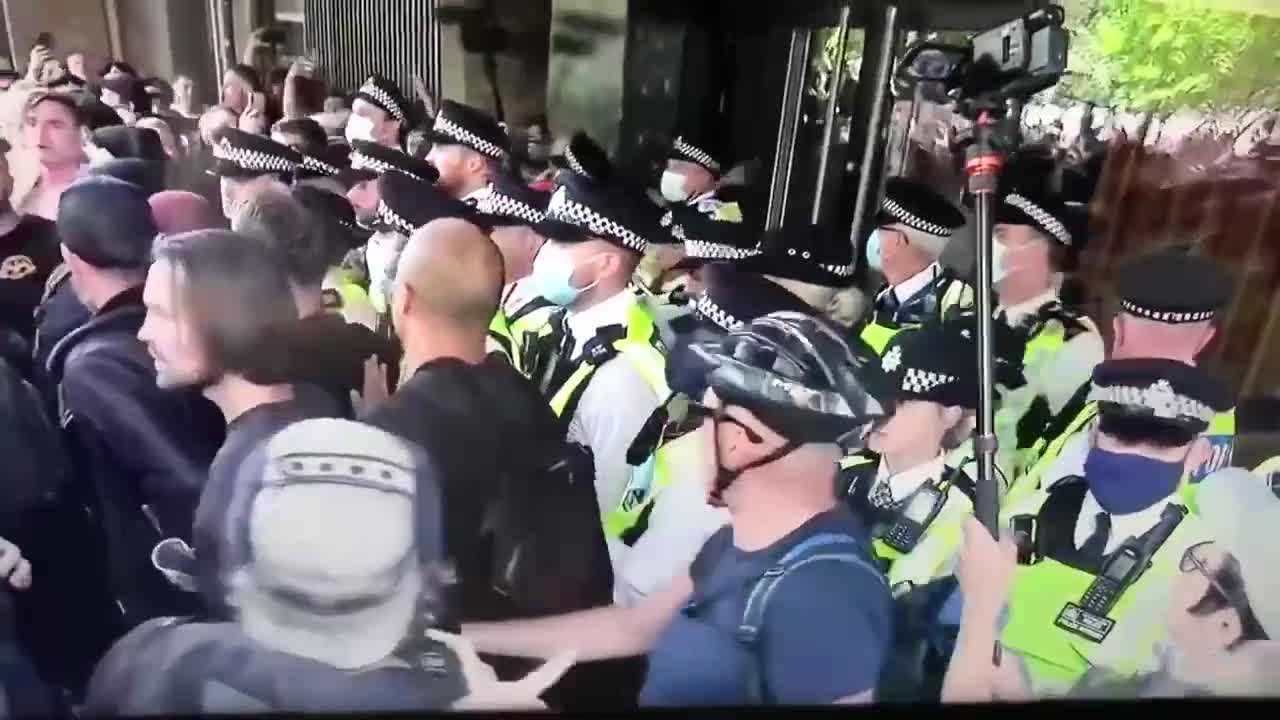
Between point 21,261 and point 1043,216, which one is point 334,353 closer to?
point 21,261

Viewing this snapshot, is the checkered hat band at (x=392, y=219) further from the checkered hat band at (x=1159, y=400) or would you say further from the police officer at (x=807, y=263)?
the checkered hat band at (x=1159, y=400)

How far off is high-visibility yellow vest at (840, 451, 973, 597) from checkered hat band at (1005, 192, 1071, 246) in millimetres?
264

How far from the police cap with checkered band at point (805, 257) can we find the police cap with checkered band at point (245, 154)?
463 millimetres

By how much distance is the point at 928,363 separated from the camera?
3.47ft

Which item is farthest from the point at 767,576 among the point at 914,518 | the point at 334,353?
the point at 334,353

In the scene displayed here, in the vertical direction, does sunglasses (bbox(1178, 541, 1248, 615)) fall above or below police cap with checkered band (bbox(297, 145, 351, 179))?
below

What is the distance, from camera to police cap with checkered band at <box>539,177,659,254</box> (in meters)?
1.03

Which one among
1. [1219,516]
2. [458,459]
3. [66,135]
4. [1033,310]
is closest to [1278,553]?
[1219,516]

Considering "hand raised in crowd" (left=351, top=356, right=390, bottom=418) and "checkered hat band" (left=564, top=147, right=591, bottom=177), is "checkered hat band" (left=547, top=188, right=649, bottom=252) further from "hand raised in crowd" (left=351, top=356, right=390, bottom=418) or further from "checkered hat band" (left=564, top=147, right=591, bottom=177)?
"hand raised in crowd" (left=351, top=356, right=390, bottom=418)

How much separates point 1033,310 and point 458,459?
60 centimetres

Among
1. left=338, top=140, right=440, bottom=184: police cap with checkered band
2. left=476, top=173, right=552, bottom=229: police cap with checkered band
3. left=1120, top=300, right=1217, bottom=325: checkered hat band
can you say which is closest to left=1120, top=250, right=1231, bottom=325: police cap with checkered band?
left=1120, top=300, right=1217, bottom=325: checkered hat band

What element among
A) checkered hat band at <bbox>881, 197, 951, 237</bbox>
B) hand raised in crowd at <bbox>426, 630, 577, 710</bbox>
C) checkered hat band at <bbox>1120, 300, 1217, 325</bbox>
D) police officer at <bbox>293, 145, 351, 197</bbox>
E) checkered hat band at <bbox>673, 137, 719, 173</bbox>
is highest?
checkered hat band at <bbox>673, 137, 719, 173</bbox>

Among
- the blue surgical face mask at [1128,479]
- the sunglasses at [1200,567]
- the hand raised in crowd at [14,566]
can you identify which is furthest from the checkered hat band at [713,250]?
the hand raised in crowd at [14,566]

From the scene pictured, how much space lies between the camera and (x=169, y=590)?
1.02 m
